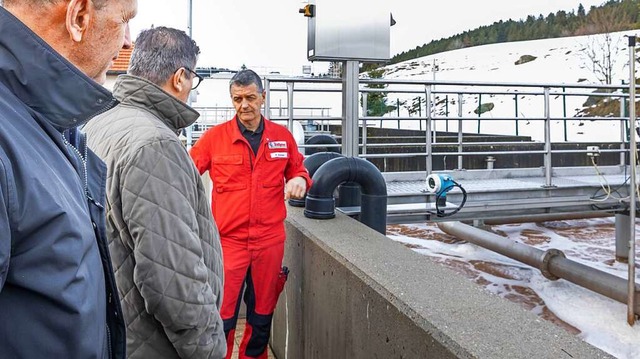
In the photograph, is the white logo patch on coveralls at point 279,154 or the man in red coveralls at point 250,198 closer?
the man in red coveralls at point 250,198

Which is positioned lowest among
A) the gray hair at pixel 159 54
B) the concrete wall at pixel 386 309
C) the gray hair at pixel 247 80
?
the concrete wall at pixel 386 309

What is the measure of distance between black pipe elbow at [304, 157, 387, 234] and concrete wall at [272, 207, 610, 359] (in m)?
0.13

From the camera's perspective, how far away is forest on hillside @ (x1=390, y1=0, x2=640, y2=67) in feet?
141

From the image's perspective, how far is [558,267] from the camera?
702 cm

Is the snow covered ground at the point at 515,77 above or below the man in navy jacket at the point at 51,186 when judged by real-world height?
above

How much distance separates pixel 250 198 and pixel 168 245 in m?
1.54

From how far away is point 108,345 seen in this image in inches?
45.9

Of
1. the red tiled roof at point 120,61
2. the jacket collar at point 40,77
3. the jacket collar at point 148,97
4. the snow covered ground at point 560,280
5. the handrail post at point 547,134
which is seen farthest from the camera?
the snow covered ground at point 560,280

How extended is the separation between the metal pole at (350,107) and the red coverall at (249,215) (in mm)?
1336

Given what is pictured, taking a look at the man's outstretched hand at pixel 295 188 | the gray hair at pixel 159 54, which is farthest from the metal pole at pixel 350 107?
the gray hair at pixel 159 54

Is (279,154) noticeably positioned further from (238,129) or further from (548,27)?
(548,27)

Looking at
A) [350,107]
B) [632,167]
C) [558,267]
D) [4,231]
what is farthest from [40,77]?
[558,267]

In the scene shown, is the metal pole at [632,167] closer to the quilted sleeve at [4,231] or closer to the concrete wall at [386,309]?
the concrete wall at [386,309]

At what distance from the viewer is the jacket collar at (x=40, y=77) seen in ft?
2.97
